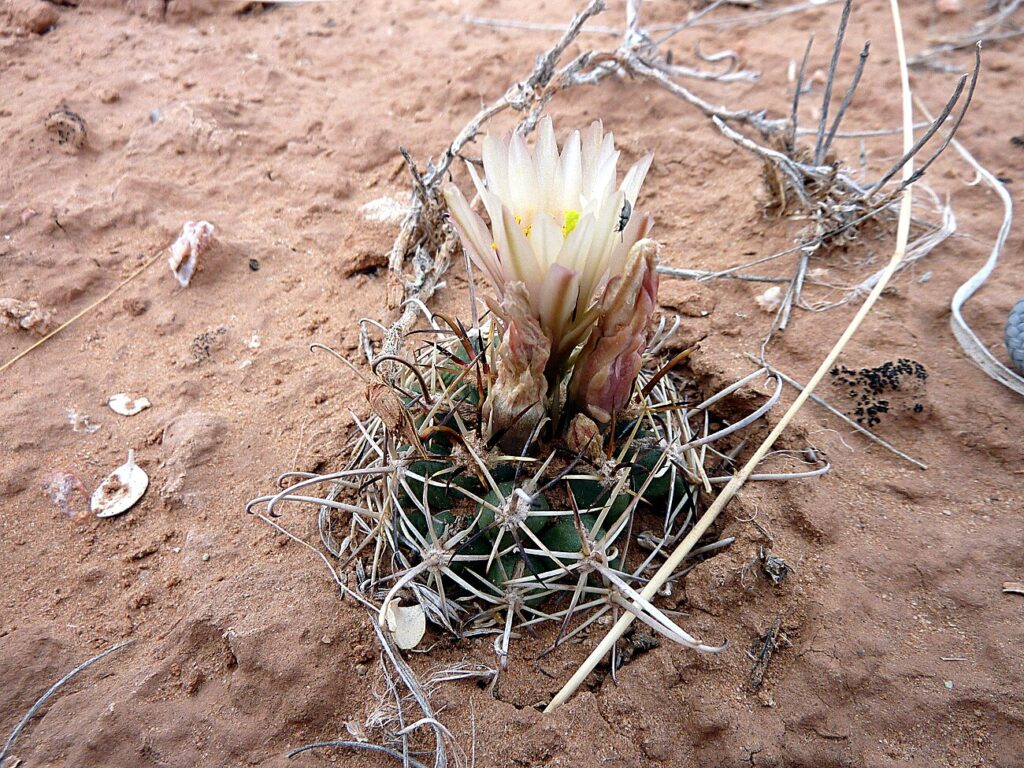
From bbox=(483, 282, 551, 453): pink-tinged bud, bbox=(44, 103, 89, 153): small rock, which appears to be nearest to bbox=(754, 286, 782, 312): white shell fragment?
bbox=(483, 282, 551, 453): pink-tinged bud

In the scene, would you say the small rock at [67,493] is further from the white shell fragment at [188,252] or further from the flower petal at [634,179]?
the flower petal at [634,179]

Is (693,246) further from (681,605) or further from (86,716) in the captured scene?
(86,716)

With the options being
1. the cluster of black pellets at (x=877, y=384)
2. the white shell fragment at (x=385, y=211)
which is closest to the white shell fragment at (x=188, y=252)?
the white shell fragment at (x=385, y=211)

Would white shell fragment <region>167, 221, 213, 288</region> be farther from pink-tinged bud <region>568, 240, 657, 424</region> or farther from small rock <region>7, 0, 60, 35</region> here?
small rock <region>7, 0, 60, 35</region>

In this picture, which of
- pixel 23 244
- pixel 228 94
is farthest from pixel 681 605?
pixel 228 94

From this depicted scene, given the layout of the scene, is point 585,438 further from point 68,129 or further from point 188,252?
point 68,129

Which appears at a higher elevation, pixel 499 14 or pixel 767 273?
pixel 499 14
